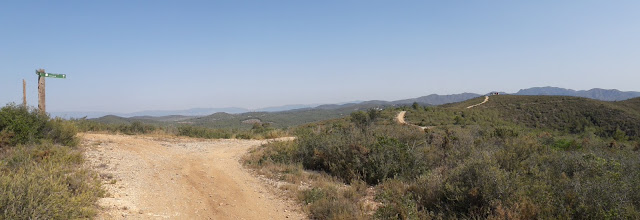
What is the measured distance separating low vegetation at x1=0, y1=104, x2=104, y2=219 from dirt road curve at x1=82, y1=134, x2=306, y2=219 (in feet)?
1.59

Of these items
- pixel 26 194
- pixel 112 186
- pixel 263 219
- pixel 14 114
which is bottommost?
pixel 263 219

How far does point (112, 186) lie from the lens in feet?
22.8

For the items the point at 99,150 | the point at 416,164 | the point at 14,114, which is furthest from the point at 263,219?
the point at 14,114

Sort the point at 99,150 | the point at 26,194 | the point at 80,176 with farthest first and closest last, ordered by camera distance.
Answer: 1. the point at 99,150
2. the point at 80,176
3. the point at 26,194

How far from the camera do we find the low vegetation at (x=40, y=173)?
13.3 ft

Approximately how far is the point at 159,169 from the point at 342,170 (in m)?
5.28

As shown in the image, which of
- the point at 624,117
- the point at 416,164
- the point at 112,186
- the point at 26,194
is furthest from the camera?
the point at 624,117

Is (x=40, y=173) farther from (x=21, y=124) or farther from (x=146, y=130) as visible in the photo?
(x=146, y=130)

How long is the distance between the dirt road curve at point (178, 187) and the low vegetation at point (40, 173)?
486mm

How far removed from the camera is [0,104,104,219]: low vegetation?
405 centimetres

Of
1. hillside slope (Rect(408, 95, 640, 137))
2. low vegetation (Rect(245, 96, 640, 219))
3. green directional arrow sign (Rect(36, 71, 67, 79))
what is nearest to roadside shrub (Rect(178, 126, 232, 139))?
green directional arrow sign (Rect(36, 71, 67, 79))

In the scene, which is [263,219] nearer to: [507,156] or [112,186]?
[112,186]

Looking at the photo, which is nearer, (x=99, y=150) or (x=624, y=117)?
(x=99, y=150)

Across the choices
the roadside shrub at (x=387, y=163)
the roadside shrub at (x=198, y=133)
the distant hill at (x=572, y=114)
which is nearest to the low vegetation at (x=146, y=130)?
the roadside shrub at (x=198, y=133)
